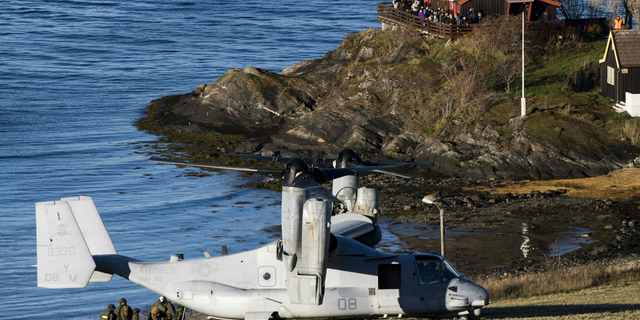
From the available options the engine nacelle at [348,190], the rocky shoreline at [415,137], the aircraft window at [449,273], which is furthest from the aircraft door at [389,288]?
the rocky shoreline at [415,137]

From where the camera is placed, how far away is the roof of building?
53.4 meters

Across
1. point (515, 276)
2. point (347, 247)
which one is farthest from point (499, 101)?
point (347, 247)

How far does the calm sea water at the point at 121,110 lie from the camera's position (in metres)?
40.9

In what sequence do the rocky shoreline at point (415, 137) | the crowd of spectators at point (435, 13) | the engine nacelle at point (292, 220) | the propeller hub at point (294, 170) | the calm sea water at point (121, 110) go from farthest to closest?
the crowd of spectators at point (435, 13) → the rocky shoreline at point (415, 137) → the calm sea water at point (121, 110) → the propeller hub at point (294, 170) → the engine nacelle at point (292, 220)

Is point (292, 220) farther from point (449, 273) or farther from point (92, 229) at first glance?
point (92, 229)

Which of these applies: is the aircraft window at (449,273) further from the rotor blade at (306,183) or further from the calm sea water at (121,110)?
the calm sea water at (121,110)

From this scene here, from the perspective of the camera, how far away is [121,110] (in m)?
83.1

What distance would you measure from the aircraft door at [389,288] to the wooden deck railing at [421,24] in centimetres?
4551

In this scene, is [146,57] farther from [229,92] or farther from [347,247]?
[347,247]

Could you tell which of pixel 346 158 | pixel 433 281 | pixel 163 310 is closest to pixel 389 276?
pixel 433 281

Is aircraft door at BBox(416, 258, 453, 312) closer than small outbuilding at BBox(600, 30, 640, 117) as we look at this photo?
Yes

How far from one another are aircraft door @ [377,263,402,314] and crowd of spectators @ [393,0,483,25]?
1856 inches

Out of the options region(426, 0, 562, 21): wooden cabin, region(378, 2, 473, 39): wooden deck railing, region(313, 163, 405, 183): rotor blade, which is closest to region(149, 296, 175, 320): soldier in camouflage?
region(313, 163, 405, 183): rotor blade

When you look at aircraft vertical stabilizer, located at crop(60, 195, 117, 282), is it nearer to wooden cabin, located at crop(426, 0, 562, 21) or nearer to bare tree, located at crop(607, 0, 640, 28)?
wooden cabin, located at crop(426, 0, 562, 21)
